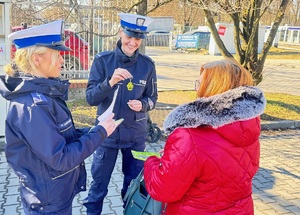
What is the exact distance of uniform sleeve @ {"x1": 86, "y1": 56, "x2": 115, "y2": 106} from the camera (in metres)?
2.60

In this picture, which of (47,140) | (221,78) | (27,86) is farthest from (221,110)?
(27,86)

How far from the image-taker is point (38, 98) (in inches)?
67.1

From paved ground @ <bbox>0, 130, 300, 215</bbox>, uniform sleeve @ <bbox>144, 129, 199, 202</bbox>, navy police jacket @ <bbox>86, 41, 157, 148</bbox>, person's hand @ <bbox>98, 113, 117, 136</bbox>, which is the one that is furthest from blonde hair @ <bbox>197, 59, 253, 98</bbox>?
paved ground @ <bbox>0, 130, 300, 215</bbox>

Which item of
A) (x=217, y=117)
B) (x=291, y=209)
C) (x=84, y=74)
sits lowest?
(x=291, y=209)

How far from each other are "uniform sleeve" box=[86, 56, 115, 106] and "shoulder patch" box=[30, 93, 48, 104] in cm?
88

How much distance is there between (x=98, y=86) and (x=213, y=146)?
126 centimetres

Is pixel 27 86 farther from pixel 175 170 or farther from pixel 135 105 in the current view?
pixel 135 105

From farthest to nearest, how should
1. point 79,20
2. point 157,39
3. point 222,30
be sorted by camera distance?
point 157,39 → point 222,30 → point 79,20

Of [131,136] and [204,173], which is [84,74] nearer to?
[131,136]

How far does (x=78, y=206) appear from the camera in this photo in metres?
3.60

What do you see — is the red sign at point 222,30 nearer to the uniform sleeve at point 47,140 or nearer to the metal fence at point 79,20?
the metal fence at point 79,20

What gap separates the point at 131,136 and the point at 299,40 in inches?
1552

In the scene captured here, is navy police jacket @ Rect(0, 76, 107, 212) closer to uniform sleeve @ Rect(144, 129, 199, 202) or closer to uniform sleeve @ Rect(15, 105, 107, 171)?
uniform sleeve @ Rect(15, 105, 107, 171)

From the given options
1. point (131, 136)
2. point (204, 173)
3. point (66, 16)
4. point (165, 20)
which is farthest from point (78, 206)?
point (165, 20)
